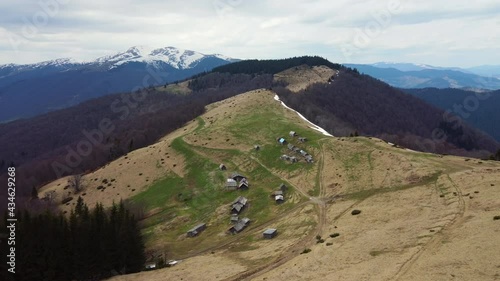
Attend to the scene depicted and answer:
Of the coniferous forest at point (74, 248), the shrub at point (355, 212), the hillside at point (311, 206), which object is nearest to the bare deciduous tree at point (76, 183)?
the hillside at point (311, 206)

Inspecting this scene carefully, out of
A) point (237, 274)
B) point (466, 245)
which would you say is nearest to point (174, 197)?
point (237, 274)

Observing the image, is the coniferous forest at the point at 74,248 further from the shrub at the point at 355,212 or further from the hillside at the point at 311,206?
the shrub at the point at 355,212

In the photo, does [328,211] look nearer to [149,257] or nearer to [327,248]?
[327,248]

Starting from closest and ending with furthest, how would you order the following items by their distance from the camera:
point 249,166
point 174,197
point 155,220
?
point 155,220
point 174,197
point 249,166

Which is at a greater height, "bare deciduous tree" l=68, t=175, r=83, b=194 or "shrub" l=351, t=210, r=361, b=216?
"shrub" l=351, t=210, r=361, b=216

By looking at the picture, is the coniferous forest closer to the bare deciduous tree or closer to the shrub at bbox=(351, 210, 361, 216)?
the shrub at bbox=(351, 210, 361, 216)

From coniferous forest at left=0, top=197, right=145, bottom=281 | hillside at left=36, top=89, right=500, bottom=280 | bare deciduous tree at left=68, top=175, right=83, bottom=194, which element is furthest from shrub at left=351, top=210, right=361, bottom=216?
bare deciduous tree at left=68, top=175, right=83, bottom=194
